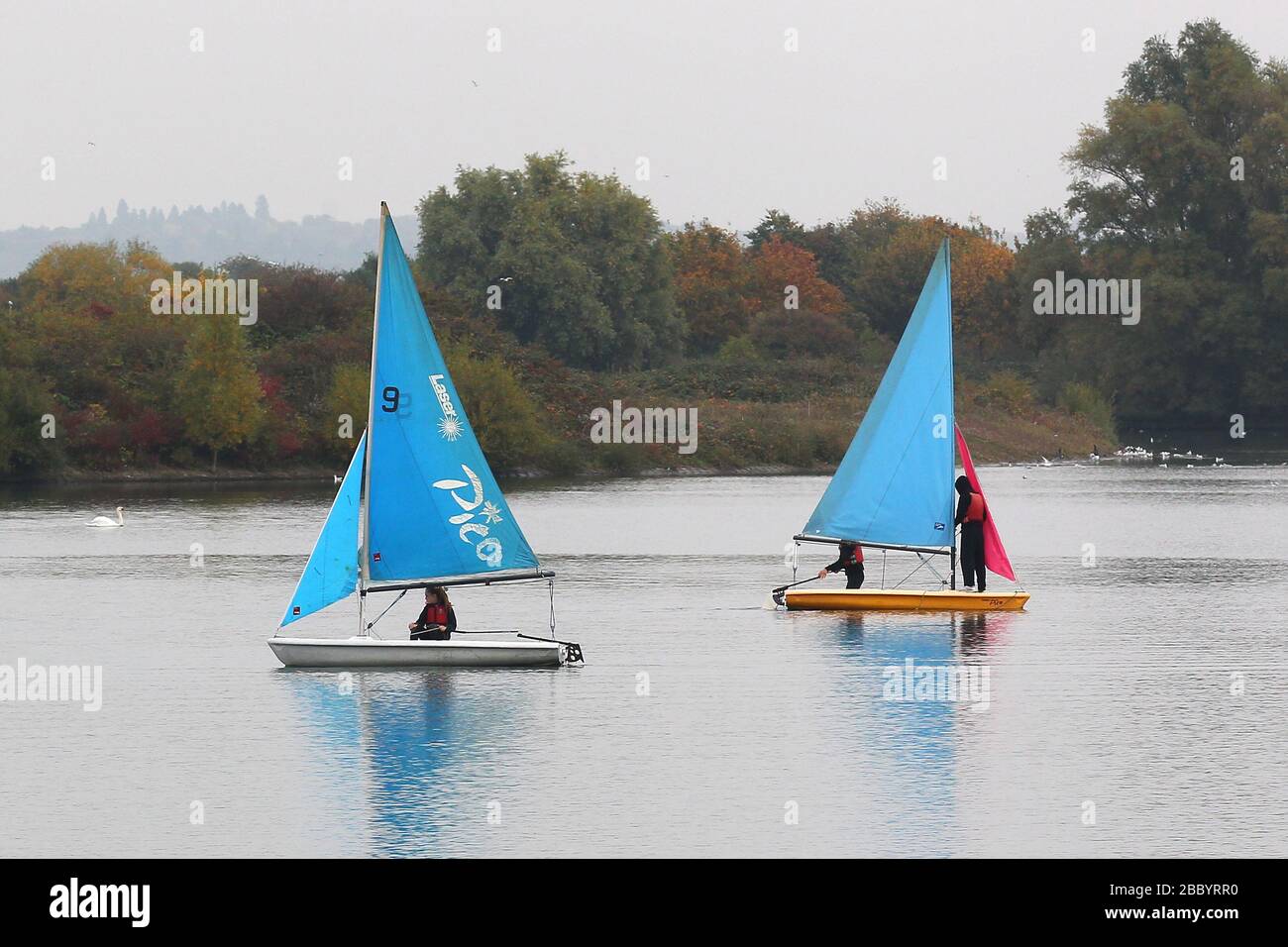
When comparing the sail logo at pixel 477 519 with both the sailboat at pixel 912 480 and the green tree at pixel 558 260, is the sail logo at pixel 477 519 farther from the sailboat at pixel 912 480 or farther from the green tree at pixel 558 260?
the green tree at pixel 558 260

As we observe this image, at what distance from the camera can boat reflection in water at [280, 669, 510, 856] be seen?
765 inches

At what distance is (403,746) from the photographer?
23.5 metres

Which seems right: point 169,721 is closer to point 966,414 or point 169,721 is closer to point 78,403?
point 78,403

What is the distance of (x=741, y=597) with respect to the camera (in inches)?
1623

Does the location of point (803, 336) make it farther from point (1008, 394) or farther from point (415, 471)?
point (415, 471)

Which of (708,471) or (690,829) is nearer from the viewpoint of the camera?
(690,829)

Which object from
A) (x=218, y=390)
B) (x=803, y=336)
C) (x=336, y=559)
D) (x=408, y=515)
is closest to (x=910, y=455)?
(x=408, y=515)

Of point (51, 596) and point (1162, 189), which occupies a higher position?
point (1162, 189)

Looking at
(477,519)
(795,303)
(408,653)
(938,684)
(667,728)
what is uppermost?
(795,303)

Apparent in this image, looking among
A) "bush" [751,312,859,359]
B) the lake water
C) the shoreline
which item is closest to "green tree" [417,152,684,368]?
"bush" [751,312,859,359]

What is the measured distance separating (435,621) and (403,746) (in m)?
5.81
